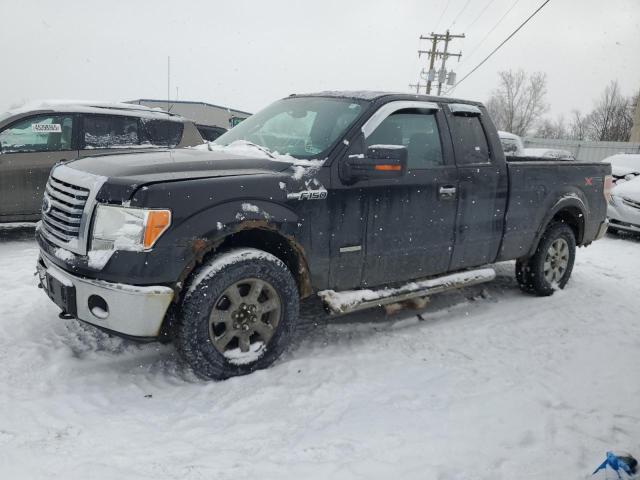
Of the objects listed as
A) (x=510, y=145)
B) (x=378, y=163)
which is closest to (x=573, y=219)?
(x=378, y=163)

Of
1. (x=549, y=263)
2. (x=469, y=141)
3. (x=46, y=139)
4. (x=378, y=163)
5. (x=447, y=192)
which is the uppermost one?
(x=469, y=141)

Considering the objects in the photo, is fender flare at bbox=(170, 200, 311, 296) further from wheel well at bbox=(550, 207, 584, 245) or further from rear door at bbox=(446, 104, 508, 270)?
wheel well at bbox=(550, 207, 584, 245)

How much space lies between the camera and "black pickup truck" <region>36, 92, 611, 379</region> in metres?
3.02

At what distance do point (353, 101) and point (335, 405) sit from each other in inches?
91.1

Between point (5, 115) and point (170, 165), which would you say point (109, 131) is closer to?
point (5, 115)

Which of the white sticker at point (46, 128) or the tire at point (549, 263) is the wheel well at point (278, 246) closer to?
the tire at point (549, 263)

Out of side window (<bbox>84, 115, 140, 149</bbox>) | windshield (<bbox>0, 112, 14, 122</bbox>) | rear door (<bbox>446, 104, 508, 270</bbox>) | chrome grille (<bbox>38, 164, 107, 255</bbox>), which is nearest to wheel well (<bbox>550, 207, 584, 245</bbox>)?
rear door (<bbox>446, 104, 508, 270</bbox>)

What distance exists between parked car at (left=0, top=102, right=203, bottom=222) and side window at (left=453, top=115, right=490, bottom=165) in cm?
427

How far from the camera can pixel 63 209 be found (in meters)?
3.29

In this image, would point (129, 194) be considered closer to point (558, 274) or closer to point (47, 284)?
point (47, 284)

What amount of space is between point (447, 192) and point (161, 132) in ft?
16.6

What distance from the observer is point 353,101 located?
4.18 m

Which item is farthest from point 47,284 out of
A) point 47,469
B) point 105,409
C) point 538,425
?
point 538,425

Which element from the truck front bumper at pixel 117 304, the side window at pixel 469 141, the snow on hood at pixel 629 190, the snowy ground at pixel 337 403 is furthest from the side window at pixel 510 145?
the truck front bumper at pixel 117 304
